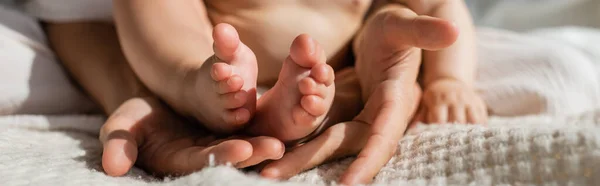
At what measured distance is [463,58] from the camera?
28.2 inches

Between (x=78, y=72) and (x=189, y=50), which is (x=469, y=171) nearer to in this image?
(x=189, y=50)

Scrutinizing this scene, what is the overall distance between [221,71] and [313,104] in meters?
0.08

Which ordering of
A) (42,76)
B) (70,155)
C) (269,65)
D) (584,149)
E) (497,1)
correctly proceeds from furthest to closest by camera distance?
(497,1)
(42,76)
(269,65)
(70,155)
(584,149)

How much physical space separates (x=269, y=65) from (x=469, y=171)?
0.97 feet

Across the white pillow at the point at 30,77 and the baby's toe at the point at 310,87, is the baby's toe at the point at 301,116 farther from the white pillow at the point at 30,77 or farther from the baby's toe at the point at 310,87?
the white pillow at the point at 30,77

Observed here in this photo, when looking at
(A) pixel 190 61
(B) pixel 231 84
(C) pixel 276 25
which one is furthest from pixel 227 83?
(C) pixel 276 25

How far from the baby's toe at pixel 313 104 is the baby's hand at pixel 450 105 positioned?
221 mm

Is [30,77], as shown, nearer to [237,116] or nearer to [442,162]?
[237,116]

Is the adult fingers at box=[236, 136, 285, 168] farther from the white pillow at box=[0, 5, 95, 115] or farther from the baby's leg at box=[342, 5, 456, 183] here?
the white pillow at box=[0, 5, 95, 115]

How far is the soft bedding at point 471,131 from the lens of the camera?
0.42 metres

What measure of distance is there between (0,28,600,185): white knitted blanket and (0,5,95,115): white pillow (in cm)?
8

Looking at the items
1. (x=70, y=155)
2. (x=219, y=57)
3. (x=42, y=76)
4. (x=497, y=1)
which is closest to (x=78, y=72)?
(x=42, y=76)

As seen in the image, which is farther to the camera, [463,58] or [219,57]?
[463,58]

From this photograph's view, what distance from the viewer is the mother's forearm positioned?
2.46ft
